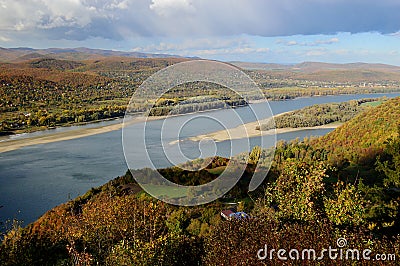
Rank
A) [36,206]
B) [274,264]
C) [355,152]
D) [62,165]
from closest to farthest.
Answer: [274,264] → [36,206] → [355,152] → [62,165]

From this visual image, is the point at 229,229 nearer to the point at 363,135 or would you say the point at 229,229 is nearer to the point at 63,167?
the point at 63,167

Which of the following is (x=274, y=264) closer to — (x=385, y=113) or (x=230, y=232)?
(x=230, y=232)

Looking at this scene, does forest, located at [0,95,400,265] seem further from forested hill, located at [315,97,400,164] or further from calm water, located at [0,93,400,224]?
forested hill, located at [315,97,400,164]

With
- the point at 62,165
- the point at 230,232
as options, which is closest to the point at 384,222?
the point at 230,232

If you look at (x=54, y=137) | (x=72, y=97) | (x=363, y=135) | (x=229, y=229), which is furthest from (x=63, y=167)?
(x=72, y=97)

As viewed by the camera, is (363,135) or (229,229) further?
(363,135)

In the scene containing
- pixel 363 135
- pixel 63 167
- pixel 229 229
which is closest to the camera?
pixel 229 229

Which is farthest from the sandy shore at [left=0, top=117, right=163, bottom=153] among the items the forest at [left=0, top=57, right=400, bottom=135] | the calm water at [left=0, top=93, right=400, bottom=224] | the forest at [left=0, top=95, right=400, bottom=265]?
the forest at [left=0, top=95, right=400, bottom=265]
